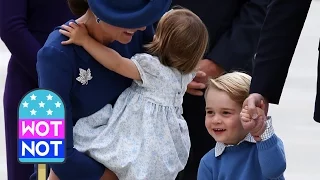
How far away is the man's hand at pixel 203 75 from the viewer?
534 centimetres

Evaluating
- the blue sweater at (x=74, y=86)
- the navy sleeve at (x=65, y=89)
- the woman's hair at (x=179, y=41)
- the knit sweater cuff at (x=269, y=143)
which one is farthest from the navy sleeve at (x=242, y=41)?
the navy sleeve at (x=65, y=89)

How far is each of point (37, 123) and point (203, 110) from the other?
5.90ft

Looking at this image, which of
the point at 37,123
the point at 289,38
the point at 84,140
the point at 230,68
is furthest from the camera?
the point at 230,68

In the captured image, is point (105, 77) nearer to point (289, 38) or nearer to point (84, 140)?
point (84, 140)

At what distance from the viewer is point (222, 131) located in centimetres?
479

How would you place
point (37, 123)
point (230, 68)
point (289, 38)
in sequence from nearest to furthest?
point (37, 123)
point (289, 38)
point (230, 68)

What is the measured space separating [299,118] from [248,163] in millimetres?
5655

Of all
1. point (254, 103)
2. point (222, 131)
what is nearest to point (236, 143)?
point (222, 131)

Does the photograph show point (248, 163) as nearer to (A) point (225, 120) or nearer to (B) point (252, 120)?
(A) point (225, 120)

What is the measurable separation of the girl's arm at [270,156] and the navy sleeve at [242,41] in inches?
35.1

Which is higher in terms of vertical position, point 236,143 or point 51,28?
point 51,28

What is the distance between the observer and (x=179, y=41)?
4840 millimetres

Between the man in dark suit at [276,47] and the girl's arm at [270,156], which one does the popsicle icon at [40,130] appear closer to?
the man in dark suit at [276,47]

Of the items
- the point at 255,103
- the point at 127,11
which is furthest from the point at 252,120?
the point at 127,11
